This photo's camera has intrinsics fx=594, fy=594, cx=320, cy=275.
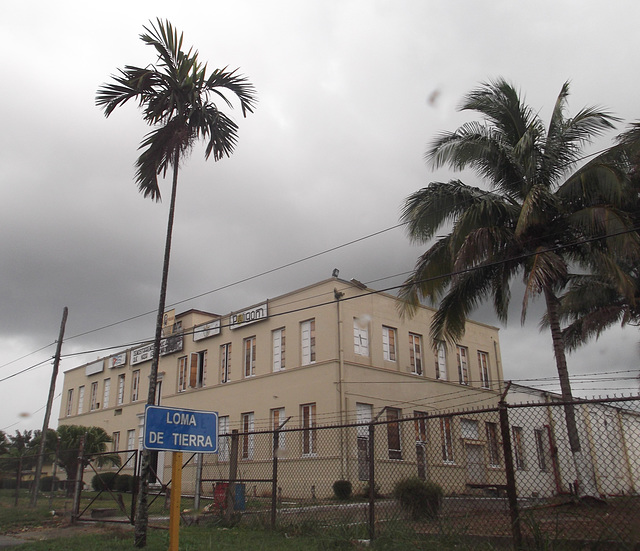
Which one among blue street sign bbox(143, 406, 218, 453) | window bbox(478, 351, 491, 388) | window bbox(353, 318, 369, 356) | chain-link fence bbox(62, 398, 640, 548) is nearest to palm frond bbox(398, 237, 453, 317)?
chain-link fence bbox(62, 398, 640, 548)

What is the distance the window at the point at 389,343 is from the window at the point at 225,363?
753 centimetres

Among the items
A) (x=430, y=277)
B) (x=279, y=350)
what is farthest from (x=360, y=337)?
(x=430, y=277)

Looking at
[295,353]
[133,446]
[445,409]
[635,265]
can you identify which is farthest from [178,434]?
[133,446]

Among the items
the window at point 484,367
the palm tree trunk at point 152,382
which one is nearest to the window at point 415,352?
the window at point 484,367

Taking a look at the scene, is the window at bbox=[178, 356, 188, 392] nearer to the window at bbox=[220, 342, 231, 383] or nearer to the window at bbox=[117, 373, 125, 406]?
the window at bbox=[220, 342, 231, 383]

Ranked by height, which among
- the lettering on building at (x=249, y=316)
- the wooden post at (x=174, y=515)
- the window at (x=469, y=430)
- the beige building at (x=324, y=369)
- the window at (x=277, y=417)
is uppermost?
the lettering on building at (x=249, y=316)

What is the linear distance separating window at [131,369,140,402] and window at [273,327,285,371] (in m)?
12.5

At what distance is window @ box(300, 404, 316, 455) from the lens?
22188mm

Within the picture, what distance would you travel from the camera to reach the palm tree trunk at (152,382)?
9992 millimetres

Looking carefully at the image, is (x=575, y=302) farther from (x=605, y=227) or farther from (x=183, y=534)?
(x=183, y=534)

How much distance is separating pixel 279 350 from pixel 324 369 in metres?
3.17

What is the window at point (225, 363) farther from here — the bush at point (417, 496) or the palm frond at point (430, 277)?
the bush at point (417, 496)

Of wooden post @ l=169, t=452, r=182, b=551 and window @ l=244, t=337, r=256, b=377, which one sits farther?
window @ l=244, t=337, r=256, b=377

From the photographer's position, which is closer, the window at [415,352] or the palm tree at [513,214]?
the palm tree at [513,214]
